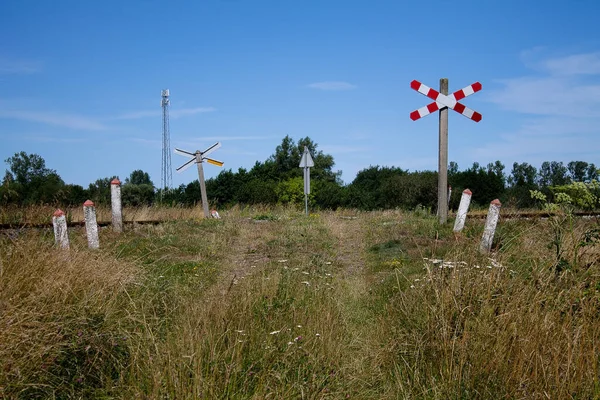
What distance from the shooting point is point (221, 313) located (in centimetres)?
501

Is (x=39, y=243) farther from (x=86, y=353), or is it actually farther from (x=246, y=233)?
(x=246, y=233)

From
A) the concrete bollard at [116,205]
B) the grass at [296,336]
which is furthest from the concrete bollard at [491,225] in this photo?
the concrete bollard at [116,205]

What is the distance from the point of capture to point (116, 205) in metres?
13.2

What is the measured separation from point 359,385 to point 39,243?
4.56m

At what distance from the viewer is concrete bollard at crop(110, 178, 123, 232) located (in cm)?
1318

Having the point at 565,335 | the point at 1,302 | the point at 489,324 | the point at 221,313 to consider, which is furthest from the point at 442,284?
the point at 1,302

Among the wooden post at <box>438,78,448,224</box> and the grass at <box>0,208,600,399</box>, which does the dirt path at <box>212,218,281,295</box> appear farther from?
the wooden post at <box>438,78,448,224</box>

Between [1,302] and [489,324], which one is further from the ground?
[1,302]

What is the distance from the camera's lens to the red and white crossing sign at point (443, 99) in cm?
1291

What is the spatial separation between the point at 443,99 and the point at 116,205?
8.43 metres

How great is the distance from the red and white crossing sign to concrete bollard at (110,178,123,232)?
7.45m

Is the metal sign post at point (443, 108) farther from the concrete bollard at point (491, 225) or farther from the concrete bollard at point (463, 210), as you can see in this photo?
the concrete bollard at point (491, 225)

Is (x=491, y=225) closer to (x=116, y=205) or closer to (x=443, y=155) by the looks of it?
(x=443, y=155)

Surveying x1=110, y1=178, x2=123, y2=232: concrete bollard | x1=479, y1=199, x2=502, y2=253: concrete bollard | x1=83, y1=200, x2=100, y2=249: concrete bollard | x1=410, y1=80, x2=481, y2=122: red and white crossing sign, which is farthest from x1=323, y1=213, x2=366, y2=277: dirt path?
x1=110, y1=178, x2=123, y2=232: concrete bollard
